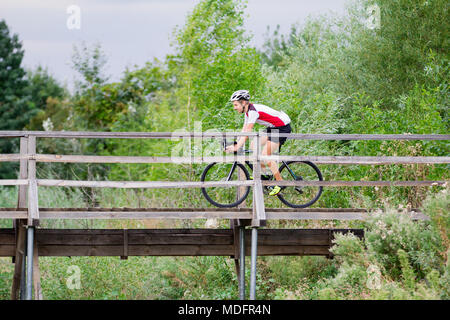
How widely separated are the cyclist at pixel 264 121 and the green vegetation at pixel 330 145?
1652 millimetres

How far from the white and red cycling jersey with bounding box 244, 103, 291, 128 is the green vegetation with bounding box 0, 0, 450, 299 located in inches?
76.0

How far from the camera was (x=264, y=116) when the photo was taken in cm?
901

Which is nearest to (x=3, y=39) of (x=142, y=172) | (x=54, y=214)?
(x=142, y=172)

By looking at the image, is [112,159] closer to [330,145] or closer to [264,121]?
[264,121]

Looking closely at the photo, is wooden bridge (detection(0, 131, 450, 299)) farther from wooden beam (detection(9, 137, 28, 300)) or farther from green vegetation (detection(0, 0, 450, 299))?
green vegetation (detection(0, 0, 450, 299))

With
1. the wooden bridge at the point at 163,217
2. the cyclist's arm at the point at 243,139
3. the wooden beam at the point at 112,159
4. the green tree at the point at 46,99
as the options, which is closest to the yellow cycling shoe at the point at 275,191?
the wooden bridge at the point at 163,217

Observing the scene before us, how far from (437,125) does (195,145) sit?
5249 millimetres

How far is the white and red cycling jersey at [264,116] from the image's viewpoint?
8.73m

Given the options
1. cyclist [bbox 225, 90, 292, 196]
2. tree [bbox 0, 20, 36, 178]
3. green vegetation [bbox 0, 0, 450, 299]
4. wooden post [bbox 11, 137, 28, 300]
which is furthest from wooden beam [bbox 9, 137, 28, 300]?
tree [bbox 0, 20, 36, 178]

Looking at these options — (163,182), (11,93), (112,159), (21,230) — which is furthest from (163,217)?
(11,93)

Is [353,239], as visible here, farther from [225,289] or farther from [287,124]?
→ [225,289]

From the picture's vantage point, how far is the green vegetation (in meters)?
8.24

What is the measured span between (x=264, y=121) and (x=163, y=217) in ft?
6.47

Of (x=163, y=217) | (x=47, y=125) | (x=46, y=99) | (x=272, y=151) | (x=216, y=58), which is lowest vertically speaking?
(x=163, y=217)
